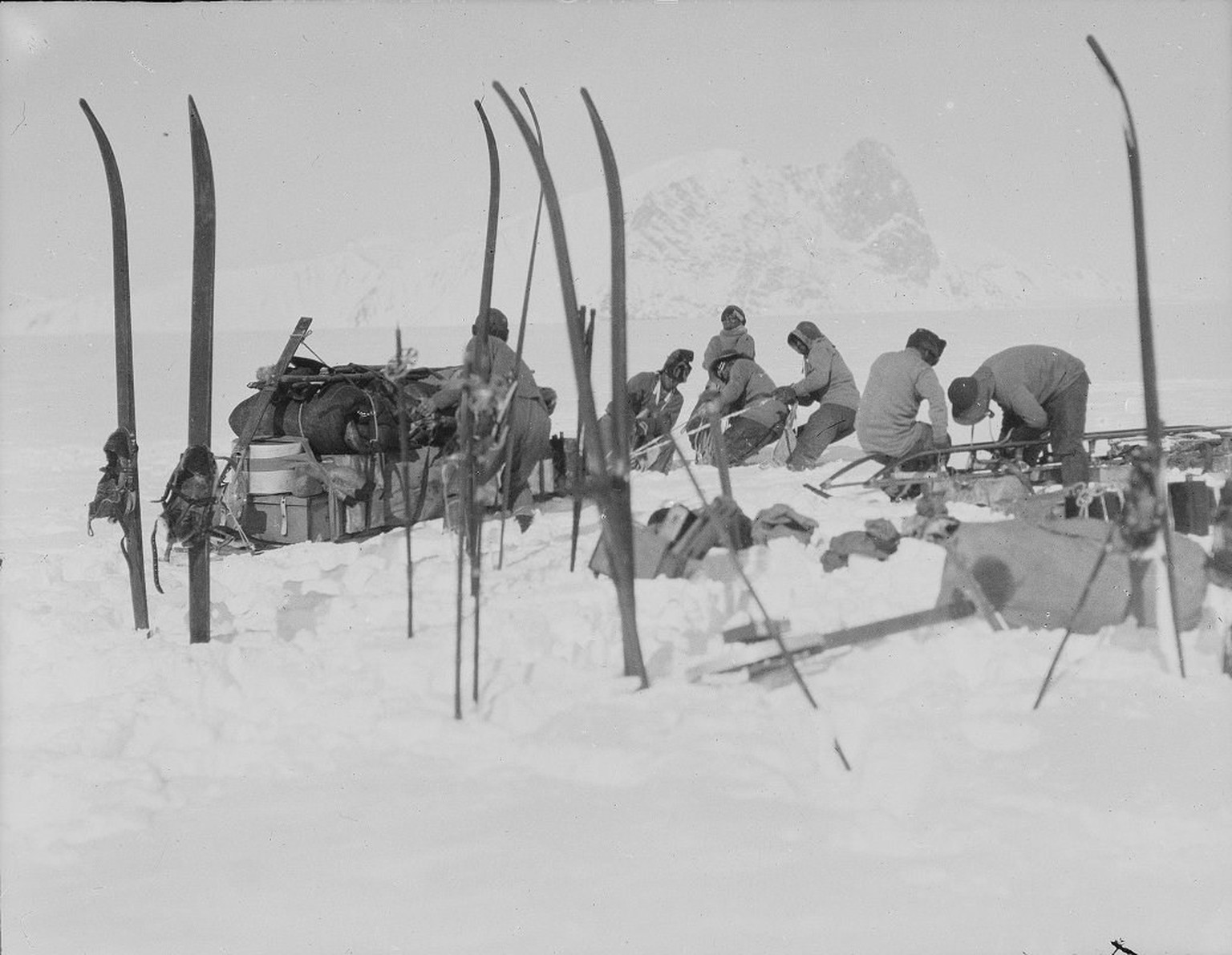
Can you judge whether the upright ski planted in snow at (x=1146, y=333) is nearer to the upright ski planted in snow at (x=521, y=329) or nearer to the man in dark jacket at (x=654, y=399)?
the upright ski planted in snow at (x=521, y=329)

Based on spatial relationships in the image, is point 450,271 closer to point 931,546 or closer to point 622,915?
point 931,546

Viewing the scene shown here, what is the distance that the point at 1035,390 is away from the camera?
633 cm

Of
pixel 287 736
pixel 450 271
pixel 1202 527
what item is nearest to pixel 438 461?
pixel 287 736

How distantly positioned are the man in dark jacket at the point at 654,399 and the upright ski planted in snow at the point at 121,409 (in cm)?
354

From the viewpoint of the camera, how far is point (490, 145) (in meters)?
4.89

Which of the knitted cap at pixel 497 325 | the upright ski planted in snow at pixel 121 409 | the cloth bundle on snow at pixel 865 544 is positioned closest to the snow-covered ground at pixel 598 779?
the cloth bundle on snow at pixel 865 544

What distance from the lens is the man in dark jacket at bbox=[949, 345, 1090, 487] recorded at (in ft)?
20.5

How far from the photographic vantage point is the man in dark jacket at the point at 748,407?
792cm

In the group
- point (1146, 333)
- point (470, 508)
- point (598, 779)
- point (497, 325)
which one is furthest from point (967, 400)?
point (598, 779)

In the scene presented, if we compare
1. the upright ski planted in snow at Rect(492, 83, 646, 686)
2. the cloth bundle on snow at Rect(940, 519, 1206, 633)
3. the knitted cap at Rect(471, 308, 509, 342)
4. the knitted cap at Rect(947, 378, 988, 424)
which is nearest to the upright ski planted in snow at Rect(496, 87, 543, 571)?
the upright ski planted in snow at Rect(492, 83, 646, 686)

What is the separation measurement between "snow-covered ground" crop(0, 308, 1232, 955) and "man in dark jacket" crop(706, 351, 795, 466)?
315 cm

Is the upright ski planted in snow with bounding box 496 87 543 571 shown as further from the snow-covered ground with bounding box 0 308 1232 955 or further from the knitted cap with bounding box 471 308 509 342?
the knitted cap with bounding box 471 308 509 342

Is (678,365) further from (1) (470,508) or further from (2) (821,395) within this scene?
(1) (470,508)

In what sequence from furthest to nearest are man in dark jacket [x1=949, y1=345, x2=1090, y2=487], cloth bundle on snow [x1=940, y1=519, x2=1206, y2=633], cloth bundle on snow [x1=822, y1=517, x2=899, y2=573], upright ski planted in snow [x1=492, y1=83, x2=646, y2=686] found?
1. man in dark jacket [x1=949, y1=345, x2=1090, y2=487]
2. cloth bundle on snow [x1=822, y1=517, x2=899, y2=573]
3. cloth bundle on snow [x1=940, y1=519, x2=1206, y2=633]
4. upright ski planted in snow [x1=492, y1=83, x2=646, y2=686]
